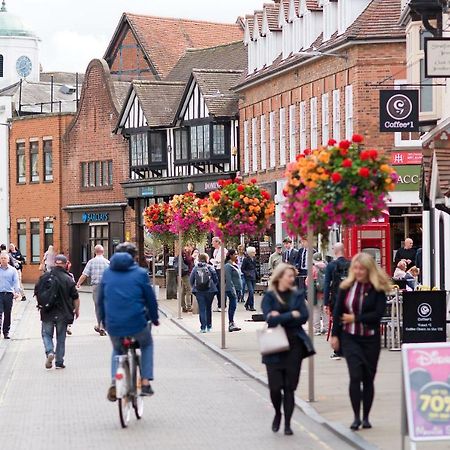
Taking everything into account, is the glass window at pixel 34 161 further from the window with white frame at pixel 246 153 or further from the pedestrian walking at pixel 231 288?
the pedestrian walking at pixel 231 288

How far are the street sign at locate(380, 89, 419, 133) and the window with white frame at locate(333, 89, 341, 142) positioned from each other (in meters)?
15.5

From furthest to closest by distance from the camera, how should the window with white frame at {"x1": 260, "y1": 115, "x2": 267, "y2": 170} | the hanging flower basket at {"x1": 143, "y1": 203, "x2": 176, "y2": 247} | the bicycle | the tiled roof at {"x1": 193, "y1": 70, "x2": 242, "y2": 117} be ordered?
the tiled roof at {"x1": 193, "y1": 70, "x2": 242, "y2": 117} → the window with white frame at {"x1": 260, "y1": 115, "x2": 267, "y2": 170} → the hanging flower basket at {"x1": 143, "y1": 203, "x2": 176, "y2": 247} → the bicycle

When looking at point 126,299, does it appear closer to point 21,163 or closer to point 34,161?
point 34,161

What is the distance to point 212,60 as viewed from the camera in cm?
7269

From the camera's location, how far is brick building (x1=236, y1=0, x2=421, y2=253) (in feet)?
148

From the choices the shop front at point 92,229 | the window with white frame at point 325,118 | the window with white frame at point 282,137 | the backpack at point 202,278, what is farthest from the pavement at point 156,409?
the shop front at point 92,229

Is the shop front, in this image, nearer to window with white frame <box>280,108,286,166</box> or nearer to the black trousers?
window with white frame <box>280,108,286,166</box>

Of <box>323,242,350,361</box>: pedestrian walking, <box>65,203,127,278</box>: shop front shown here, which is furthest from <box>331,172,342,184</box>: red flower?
<box>65,203,127,278</box>: shop front

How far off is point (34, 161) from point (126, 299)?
6644cm

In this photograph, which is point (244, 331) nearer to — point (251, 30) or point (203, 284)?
point (203, 284)

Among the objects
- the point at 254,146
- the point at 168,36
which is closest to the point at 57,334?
the point at 254,146

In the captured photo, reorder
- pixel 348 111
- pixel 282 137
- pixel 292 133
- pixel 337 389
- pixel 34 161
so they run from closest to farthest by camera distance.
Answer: pixel 337 389, pixel 348 111, pixel 292 133, pixel 282 137, pixel 34 161

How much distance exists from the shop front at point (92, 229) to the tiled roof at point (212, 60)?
7222 mm

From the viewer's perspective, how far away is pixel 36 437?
15.0m
